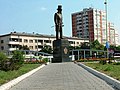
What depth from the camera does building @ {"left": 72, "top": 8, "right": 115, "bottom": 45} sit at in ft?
371

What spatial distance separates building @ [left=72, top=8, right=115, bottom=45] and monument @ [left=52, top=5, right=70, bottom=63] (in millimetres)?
74930

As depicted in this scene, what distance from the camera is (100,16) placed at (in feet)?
379

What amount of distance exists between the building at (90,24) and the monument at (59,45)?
7493 centimetres

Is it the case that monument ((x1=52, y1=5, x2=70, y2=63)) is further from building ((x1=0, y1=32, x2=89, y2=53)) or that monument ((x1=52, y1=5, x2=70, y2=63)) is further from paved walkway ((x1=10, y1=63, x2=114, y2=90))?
building ((x1=0, y1=32, x2=89, y2=53))

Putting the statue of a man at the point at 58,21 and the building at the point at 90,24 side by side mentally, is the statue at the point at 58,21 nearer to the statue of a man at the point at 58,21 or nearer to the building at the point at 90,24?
the statue of a man at the point at 58,21

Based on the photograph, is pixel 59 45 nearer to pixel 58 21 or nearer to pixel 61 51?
pixel 61 51

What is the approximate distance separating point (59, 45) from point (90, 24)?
79.2 m

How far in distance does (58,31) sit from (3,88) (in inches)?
1124

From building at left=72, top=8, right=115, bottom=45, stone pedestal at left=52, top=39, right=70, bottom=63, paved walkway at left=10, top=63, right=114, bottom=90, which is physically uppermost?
building at left=72, top=8, right=115, bottom=45

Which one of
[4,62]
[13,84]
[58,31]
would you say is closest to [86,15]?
[58,31]

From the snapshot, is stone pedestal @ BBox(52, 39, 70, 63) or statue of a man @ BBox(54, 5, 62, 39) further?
statue of a man @ BBox(54, 5, 62, 39)

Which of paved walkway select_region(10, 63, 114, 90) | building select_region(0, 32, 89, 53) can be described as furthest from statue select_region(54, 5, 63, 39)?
building select_region(0, 32, 89, 53)

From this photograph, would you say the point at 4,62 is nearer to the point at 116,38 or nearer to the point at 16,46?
the point at 16,46

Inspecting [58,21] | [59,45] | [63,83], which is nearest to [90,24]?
[58,21]
